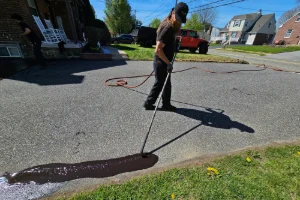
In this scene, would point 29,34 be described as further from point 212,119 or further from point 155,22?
point 155,22

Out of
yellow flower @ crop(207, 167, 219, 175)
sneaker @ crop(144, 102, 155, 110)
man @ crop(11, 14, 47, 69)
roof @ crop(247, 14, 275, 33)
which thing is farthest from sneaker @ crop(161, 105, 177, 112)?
roof @ crop(247, 14, 275, 33)

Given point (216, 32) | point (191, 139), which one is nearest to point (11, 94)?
point (191, 139)

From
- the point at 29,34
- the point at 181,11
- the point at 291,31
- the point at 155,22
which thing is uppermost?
the point at 155,22

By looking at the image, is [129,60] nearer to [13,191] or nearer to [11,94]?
[11,94]

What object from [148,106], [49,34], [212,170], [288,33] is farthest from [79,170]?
[288,33]

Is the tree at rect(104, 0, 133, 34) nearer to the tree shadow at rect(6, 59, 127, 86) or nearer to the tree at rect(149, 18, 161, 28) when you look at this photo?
the tree at rect(149, 18, 161, 28)

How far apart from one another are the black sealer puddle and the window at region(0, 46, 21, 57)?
7.07 meters

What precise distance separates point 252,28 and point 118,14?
33.6 m

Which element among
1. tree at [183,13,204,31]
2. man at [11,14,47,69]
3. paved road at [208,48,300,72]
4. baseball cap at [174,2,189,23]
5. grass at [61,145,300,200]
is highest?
tree at [183,13,204,31]

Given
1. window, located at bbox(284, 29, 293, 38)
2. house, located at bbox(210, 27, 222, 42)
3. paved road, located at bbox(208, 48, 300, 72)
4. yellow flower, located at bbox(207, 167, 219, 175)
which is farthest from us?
house, located at bbox(210, 27, 222, 42)

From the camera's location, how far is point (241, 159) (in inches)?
84.1

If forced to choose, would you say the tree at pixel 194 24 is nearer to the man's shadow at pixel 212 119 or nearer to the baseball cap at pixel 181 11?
the man's shadow at pixel 212 119

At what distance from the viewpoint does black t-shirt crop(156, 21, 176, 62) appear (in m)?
2.53

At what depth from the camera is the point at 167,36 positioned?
8.46 feet
